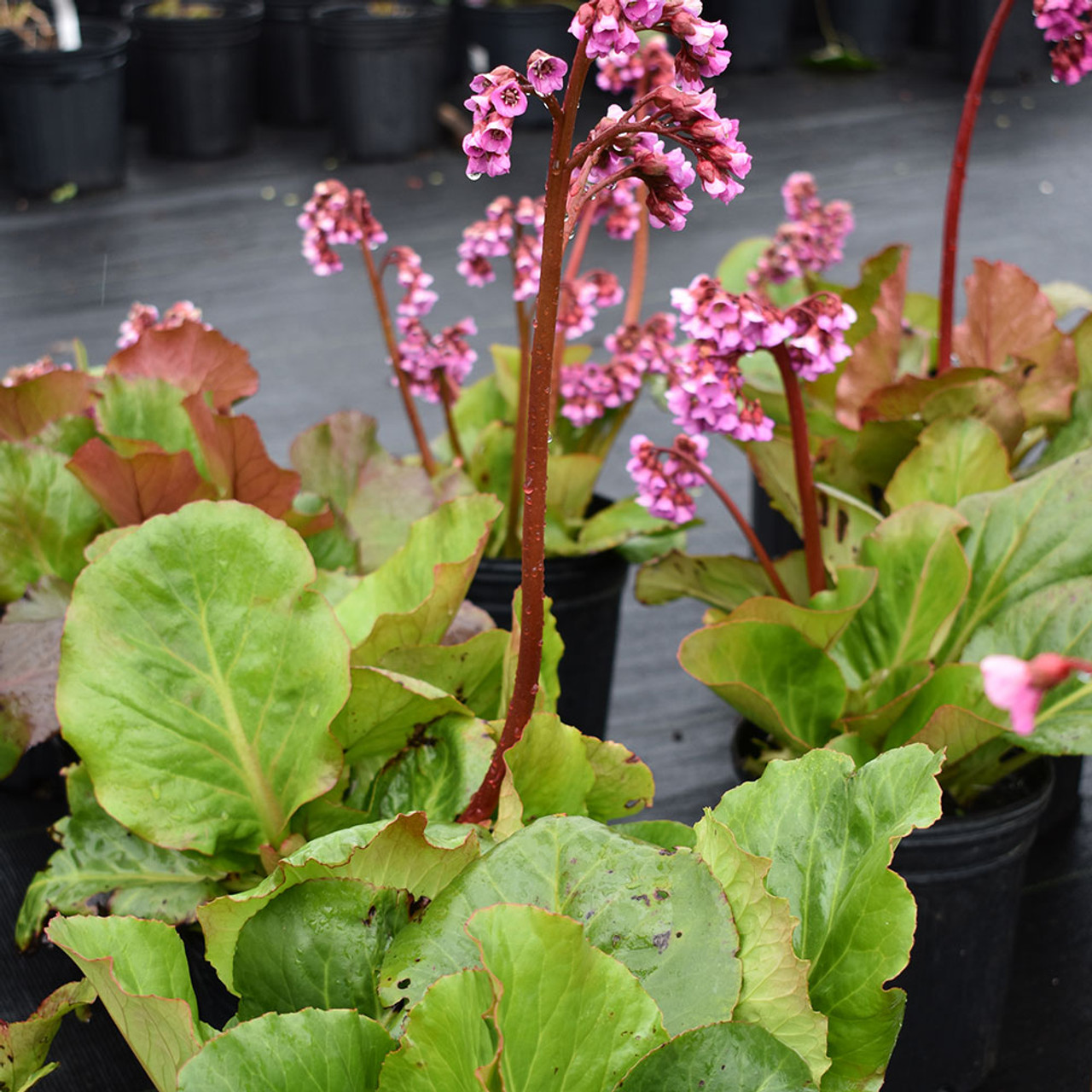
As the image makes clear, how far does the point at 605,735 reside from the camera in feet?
5.42

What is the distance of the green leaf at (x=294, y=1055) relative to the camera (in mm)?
615

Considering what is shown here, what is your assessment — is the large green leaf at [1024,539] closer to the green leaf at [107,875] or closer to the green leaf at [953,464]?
the green leaf at [953,464]

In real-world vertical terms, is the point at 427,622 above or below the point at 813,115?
above

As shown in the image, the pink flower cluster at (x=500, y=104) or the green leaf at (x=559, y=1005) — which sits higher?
the pink flower cluster at (x=500, y=104)

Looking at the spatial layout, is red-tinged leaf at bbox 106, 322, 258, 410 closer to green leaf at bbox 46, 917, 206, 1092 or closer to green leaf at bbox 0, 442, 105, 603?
green leaf at bbox 0, 442, 105, 603

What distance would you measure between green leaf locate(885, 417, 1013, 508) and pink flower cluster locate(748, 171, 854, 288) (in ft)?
1.79

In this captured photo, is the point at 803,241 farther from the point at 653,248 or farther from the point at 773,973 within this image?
the point at 653,248

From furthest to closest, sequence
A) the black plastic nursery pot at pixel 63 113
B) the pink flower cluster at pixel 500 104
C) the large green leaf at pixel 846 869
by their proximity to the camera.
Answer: the black plastic nursery pot at pixel 63 113 < the large green leaf at pixel 846 869 < the pink flower cluster at pixel 500 104

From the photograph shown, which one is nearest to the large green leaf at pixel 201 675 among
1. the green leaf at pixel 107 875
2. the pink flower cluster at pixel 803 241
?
the green leaf at pixel 107 875

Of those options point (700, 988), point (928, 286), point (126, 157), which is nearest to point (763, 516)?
point (700, 988)

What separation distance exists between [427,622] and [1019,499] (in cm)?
51

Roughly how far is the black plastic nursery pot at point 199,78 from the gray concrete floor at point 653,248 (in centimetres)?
9

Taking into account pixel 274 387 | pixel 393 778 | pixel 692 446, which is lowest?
pixel 274 387

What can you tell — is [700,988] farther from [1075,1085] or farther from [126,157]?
[126,157]
